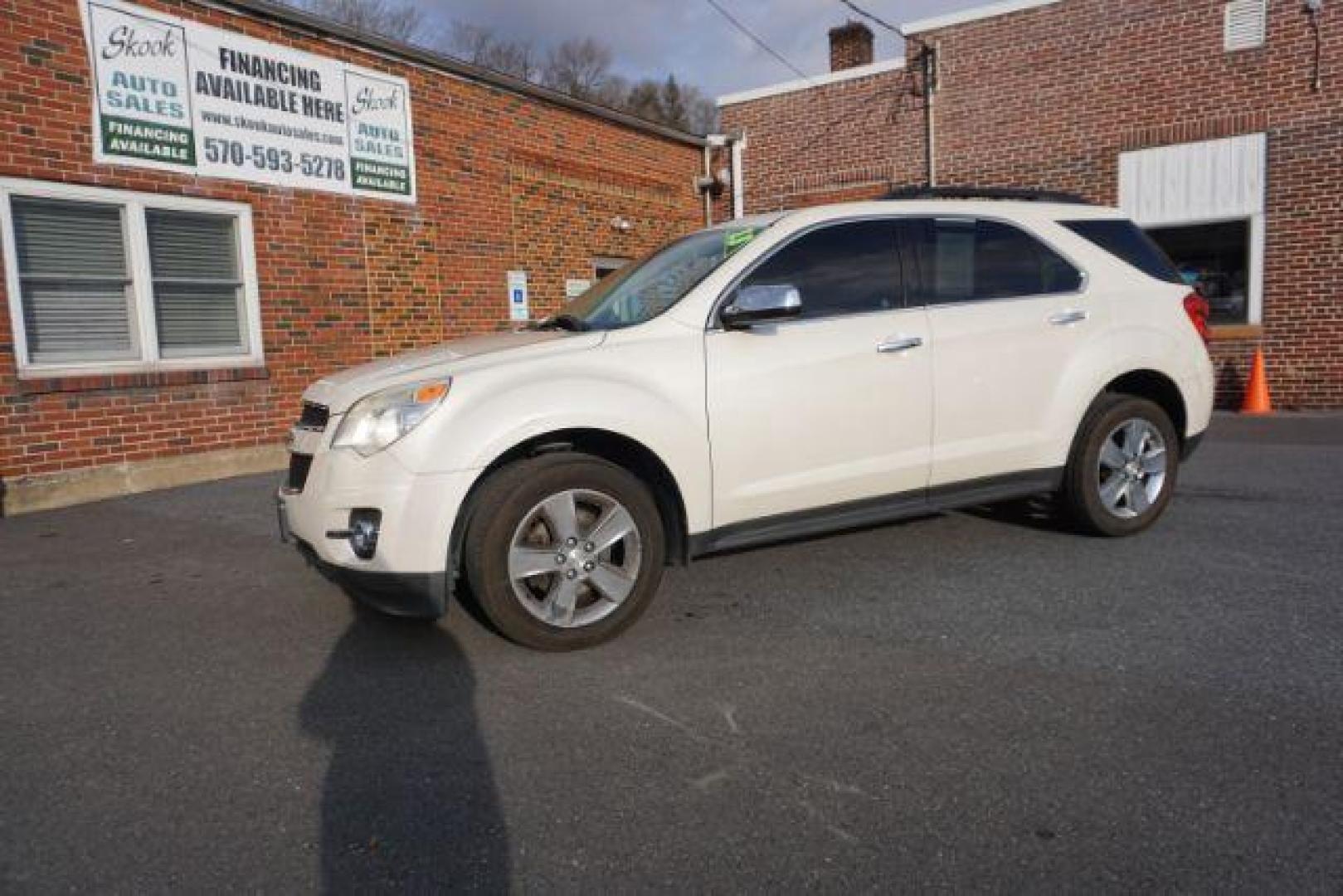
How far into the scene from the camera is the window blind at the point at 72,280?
281 inches

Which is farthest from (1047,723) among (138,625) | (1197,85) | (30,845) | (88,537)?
(1197,85)

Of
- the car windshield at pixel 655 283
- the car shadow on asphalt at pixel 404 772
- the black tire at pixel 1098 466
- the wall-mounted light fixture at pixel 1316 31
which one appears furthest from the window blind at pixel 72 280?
the wall-mounted light fixture at pixel 1316 31

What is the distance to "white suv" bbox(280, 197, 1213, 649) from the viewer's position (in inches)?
135

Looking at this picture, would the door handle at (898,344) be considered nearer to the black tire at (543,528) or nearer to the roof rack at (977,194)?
the roof rack at (977,194)

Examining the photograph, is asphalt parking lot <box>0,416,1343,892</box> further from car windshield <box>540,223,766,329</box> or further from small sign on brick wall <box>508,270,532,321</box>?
small sign on brick wall <box>508,270,532,321</box>

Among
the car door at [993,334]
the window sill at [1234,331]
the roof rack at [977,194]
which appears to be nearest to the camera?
the car door at [993,334]

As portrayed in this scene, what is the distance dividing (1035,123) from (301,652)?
39.4 ft

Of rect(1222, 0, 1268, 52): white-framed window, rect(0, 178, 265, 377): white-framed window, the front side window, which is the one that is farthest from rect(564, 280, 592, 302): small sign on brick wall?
rect(1222, 0, 1268, 52): white-framed window

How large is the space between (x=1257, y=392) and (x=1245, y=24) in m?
4.41

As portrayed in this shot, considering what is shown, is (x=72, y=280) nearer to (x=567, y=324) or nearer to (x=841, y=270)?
(x=567, y=324)

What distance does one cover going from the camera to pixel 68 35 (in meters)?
7.14

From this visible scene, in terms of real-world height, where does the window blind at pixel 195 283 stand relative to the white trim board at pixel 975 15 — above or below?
below

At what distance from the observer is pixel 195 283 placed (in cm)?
813

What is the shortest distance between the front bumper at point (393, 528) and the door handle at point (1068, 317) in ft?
10.1
